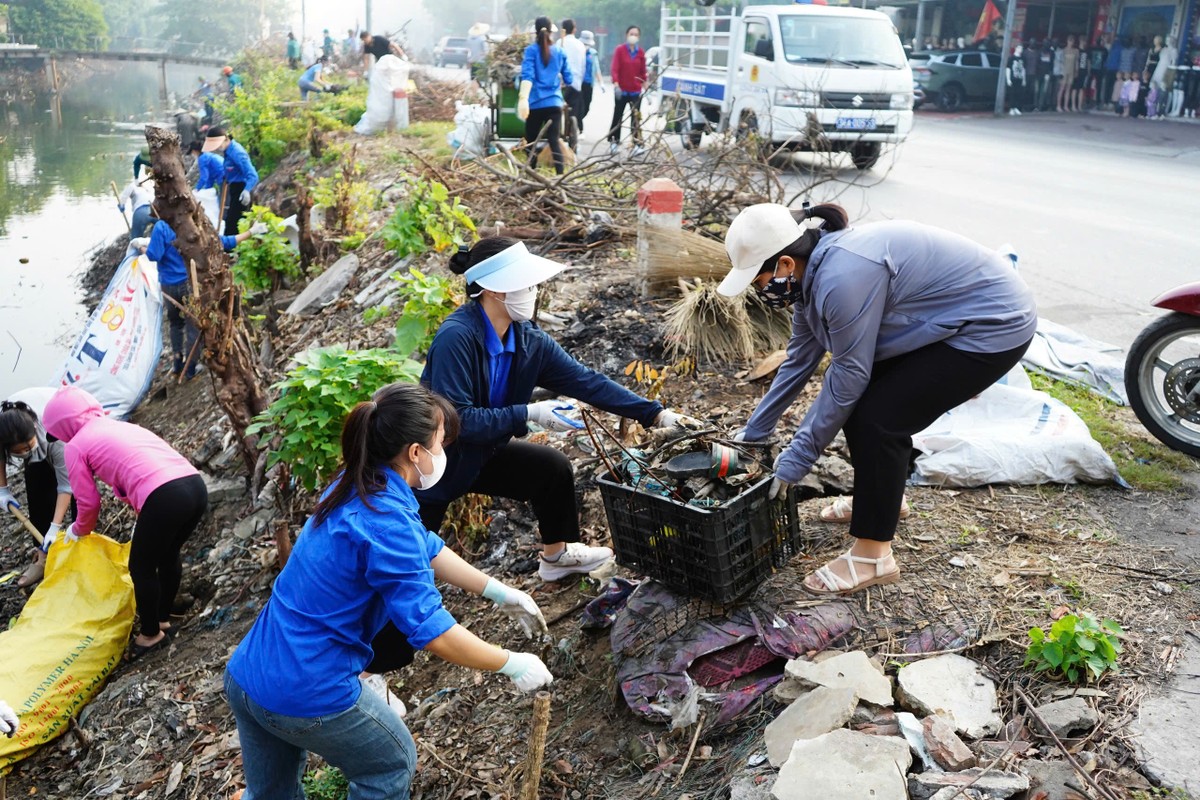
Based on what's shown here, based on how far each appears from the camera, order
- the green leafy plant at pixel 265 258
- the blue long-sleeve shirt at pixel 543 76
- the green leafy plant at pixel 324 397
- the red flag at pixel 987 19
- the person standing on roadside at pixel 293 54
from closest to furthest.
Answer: the green leafy plant at pixel 324 397 → the green leafy plant at pixel 265 258 → the blue long-sleeve shirt at pixel 543 76 → the red flag at pixel 987 19 → the person standing on roadside at pixel 293 54

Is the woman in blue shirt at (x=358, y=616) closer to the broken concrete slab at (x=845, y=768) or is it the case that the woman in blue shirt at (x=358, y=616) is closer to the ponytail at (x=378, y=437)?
the ponytail at (x=378, y=437)

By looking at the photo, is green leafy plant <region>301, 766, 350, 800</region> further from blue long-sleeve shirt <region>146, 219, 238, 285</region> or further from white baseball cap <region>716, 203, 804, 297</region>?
blue long-sleeve shirt <region>146, 219, 238, 285</region>

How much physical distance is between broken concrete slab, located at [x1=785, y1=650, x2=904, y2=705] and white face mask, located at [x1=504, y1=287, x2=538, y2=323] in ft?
4.92

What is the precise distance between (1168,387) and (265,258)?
A: 7.11 m

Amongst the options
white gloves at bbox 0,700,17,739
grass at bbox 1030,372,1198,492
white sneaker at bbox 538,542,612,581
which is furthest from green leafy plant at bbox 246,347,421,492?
grass at bbox 1030,372,1198,492

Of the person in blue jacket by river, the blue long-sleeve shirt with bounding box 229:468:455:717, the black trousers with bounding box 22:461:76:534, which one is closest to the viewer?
the blue long-sleeve shirt with bounding box 229:468:455:717

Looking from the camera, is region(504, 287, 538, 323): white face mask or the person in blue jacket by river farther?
the person in blue jacket by river

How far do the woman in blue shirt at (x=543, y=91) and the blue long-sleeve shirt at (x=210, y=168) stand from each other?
2908 millimetres

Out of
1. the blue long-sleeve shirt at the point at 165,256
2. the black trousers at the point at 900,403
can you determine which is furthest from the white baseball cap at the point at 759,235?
the blue long-sleeve shirt at the point at 165,256

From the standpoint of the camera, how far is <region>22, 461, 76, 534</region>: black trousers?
559cm

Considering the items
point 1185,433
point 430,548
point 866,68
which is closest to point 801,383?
point 430,548

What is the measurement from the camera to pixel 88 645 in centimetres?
482

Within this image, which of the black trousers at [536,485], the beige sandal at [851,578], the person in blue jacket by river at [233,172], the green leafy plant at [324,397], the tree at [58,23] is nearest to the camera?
the beige sandal at [851,578]

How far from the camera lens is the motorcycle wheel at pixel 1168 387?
446 centimetres
